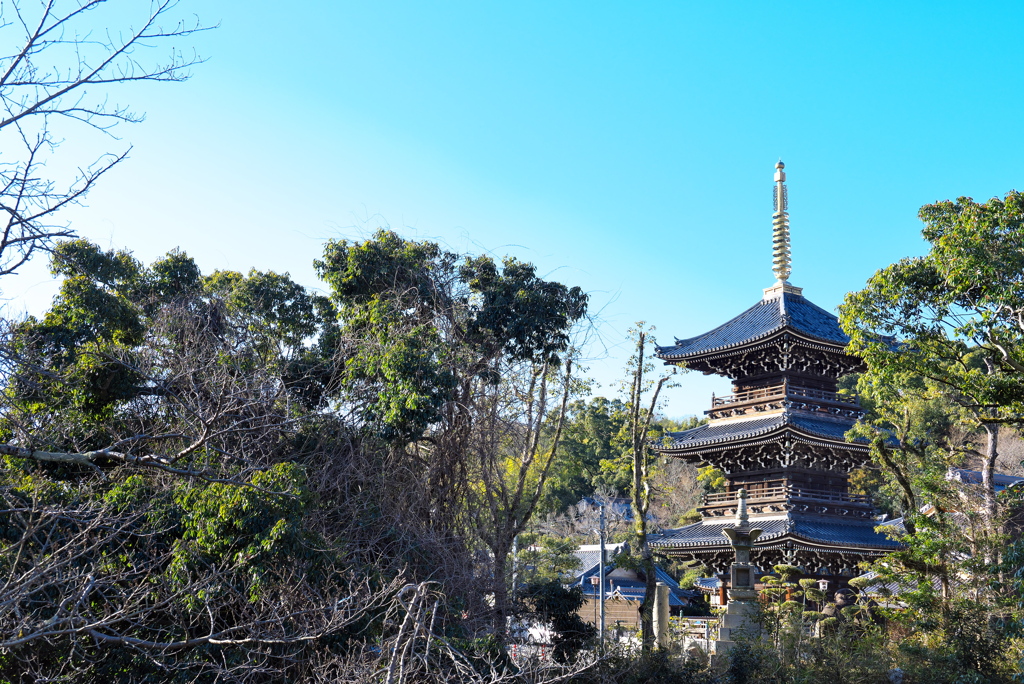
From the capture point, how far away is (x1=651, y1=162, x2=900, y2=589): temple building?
67.7ft

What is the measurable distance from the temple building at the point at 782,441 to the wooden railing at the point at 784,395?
35 mm

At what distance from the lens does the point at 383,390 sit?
12000mm

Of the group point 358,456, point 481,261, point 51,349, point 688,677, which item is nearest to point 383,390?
point 358,456

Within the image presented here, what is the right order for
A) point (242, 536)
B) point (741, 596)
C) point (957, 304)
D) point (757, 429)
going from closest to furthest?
point (242, 536) → point (957, 304) → point (741, 596) → point (757, 429)

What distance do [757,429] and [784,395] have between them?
129cm

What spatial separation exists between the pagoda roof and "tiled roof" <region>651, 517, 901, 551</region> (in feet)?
15.0

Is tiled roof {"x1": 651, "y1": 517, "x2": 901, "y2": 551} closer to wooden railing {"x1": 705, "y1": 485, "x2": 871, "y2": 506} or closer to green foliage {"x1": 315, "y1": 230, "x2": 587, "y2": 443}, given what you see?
wooden railing {"x1": 705, "y1": 485, "x2": 871, "y2": 506}

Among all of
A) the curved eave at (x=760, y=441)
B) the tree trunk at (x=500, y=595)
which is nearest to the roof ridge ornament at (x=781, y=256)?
the curved eave at (x=760, y=441)

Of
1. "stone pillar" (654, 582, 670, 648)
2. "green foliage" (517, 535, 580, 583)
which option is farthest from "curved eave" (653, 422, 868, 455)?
"stone pillar" (654, 582, 670, 648)

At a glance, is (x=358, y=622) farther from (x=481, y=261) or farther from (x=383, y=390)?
(x=481, y=261)

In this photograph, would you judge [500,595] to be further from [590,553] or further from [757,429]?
[590,553]

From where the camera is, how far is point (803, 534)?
19781 millimetres

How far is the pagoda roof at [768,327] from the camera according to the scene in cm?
2125

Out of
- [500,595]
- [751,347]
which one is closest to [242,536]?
[500,595]
